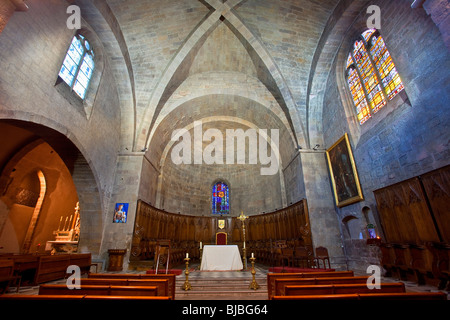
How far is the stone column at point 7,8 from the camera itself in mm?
4641

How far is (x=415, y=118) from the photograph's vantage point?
6.49 meters

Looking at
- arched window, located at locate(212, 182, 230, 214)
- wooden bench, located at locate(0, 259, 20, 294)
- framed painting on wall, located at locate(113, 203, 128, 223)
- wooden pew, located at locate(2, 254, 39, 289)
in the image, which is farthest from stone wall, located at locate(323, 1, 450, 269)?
wooden pew, located at locate(2, 254, 39, 289)

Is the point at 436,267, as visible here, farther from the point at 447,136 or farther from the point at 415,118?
the point at 415,118

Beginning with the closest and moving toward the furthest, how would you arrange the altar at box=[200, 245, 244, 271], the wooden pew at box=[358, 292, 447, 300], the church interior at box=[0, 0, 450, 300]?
1. the wooden pew at box=[358, 292, 447, 300]
2. the church interior at box=[0, 0, 450, 300]
3. the altar at box=[200, 245, 244, 271]

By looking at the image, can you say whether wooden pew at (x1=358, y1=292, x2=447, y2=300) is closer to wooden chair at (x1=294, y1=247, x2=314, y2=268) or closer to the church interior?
the church interior

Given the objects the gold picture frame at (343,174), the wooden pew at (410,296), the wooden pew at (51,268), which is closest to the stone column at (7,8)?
the wooden pew at (51,268)

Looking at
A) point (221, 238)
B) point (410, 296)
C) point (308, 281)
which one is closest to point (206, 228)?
point (221, 238)

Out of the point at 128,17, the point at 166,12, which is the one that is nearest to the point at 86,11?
the point at 128,17

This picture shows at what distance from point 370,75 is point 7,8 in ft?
38.3

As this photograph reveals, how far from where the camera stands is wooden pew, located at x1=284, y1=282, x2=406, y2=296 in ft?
9.44

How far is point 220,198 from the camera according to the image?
57.0ft

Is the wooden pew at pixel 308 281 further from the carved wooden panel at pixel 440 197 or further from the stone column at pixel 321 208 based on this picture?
the stone column at pixel 321 208

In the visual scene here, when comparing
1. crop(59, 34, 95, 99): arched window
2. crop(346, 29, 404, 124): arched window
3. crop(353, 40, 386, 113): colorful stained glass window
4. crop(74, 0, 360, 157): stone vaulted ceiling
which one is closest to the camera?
crop(346, 29, 404, 124): arched window

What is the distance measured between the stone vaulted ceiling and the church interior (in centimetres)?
8
